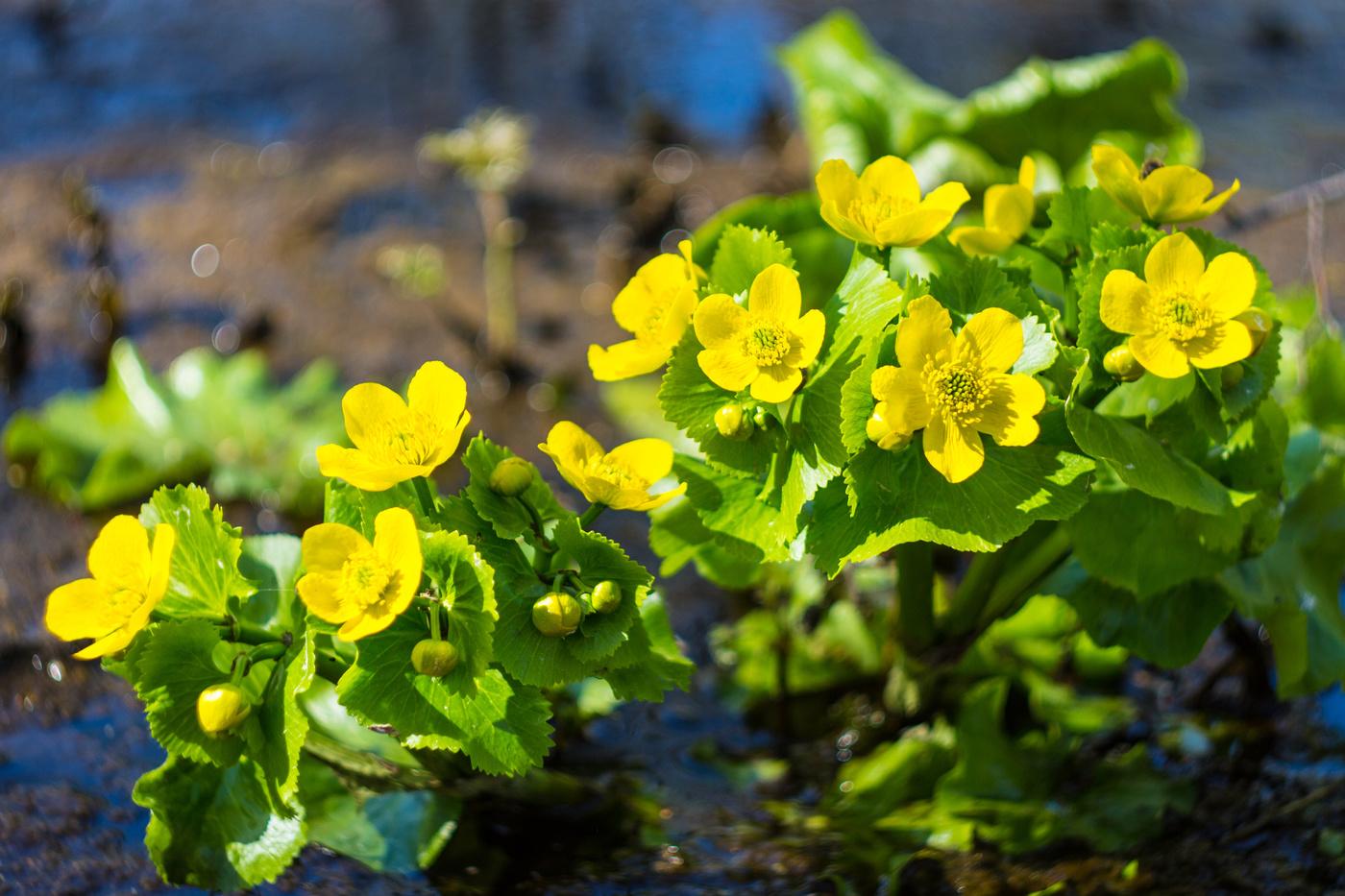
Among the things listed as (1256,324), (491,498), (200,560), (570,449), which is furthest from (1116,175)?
(200,560)

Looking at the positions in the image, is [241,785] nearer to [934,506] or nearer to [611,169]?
[934,506]

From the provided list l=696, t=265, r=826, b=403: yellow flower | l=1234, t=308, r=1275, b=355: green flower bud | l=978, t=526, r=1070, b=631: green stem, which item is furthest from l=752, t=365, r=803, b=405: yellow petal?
l=978, t=526, r=1070, b=631: green stem

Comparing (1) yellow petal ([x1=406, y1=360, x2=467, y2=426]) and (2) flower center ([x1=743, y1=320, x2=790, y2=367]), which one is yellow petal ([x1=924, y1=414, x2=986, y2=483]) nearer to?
(2) flower center ([x1=743, y1=320, x2=790, y2=367])

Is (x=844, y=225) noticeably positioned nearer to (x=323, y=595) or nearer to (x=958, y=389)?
(x=958, y=389)

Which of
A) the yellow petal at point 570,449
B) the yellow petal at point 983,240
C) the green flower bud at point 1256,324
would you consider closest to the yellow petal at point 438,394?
the yellow petal at point 570,449

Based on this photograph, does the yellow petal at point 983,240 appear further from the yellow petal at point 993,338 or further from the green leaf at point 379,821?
the green leaf at point 379,821

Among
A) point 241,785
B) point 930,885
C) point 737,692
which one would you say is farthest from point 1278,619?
point 241,785
